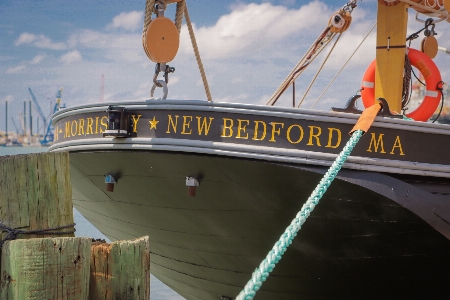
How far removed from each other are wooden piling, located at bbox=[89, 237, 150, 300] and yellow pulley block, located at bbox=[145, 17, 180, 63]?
2.59m

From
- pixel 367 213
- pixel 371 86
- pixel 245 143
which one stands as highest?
pixel 371 86

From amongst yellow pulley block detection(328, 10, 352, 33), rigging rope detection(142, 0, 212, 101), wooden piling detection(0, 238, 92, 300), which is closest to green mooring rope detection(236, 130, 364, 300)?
wooden piling detection(0, 238, 92, 300)

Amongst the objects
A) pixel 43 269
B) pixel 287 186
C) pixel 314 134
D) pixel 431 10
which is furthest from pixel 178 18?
pixel 43 269

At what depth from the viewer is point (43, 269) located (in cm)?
351

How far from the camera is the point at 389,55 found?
698cm

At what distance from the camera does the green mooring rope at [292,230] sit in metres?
3.36

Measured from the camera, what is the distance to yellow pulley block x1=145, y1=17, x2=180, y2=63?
5918 millimetres

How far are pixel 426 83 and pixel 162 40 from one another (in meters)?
3.54

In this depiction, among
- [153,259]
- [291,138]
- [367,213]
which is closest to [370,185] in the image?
[367,213]

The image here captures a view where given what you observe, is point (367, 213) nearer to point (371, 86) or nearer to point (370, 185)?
point (370, 185)

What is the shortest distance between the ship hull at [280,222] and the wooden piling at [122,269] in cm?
143

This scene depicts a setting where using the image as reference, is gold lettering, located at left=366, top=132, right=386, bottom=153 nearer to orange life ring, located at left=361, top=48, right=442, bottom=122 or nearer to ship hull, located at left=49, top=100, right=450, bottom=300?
ship hull, located at left=49, top=100, right=450, bottom=300

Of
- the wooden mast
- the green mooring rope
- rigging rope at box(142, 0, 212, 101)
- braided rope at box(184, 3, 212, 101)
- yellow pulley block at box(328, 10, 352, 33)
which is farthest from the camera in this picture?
yellow pulley block at box(328, 10, 352, 33)

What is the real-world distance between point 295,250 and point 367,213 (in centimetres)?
88
